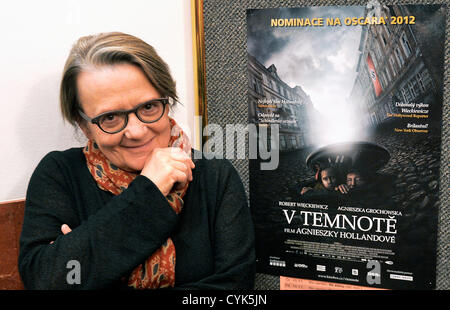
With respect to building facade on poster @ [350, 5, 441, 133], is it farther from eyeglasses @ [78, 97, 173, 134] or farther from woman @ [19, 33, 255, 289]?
eyeglasses @ [78, 97, 173, 134]

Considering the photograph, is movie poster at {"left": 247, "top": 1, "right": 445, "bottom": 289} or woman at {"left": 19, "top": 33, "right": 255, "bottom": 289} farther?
movie poster at {"left": 247, "top": 1, "right": 445, "bottom": 289}

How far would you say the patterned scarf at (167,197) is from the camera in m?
0.87

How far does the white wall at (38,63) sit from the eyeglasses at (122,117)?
18cm

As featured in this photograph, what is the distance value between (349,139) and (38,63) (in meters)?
0.75

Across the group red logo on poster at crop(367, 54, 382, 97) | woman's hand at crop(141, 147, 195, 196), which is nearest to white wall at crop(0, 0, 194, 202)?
woman's hand at crop(141, 147, 195, 196)

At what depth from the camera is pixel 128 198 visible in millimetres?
808

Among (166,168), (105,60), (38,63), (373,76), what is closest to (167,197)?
(166,168)

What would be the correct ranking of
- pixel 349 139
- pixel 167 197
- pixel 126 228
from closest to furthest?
pixel 126 228
pixel 167 197
pixel 349 139

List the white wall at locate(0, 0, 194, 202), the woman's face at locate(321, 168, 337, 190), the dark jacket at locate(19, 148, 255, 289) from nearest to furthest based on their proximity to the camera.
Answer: the dark jacket at locate(19, 148, 255, 289) → the white wall at locate(0, 0, 194, 202) → the woman's face at locate(321, 168, 337, 190)

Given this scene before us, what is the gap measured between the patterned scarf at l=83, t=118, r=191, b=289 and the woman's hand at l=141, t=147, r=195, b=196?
4 centimetres

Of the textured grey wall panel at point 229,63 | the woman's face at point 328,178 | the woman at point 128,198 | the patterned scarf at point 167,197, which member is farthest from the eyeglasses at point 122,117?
the woman's face at point 328,178

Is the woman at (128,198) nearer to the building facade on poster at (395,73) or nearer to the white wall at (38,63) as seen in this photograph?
the white wall at (38,63)

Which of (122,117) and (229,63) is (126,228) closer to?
(122,117)

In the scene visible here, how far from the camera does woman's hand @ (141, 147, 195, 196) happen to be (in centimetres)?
83
